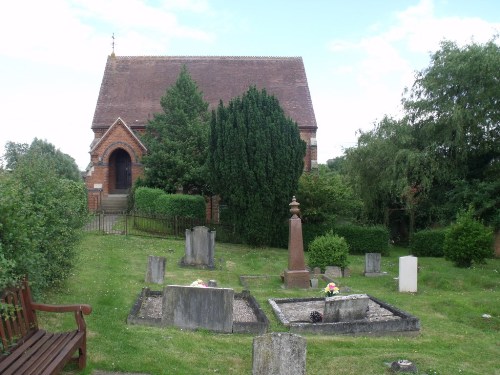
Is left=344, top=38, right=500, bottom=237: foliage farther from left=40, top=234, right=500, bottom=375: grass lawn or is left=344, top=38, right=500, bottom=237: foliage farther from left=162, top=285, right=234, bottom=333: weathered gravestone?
left=162, top=285, right=234, bottom=333: weathered gravestone

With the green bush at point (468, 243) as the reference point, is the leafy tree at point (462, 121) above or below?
above

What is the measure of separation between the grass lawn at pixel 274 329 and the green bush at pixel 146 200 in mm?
6615

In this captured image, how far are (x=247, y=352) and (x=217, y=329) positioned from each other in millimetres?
1300

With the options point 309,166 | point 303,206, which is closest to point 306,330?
point 303,206

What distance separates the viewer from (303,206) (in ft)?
79.6

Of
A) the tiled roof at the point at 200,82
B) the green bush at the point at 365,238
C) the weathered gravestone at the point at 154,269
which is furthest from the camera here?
the tiled roof at the point at 200,82

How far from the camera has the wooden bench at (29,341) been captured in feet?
18.4

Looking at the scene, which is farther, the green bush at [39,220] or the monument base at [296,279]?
the monument base at [296,279]

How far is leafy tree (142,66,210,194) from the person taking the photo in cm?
2764

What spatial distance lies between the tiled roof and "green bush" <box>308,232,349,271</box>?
54.5 ft

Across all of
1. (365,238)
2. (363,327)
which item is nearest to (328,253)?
(365,238)

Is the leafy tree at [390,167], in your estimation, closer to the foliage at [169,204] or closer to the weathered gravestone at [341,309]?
the foliage at [169,204]

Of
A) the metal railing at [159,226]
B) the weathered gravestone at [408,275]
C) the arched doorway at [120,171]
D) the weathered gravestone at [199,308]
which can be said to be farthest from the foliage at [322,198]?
the weathered gravestone at [199,308]

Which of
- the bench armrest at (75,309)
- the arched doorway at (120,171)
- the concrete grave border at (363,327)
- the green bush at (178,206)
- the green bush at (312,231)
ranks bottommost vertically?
the concrete grave border at (363,327)
